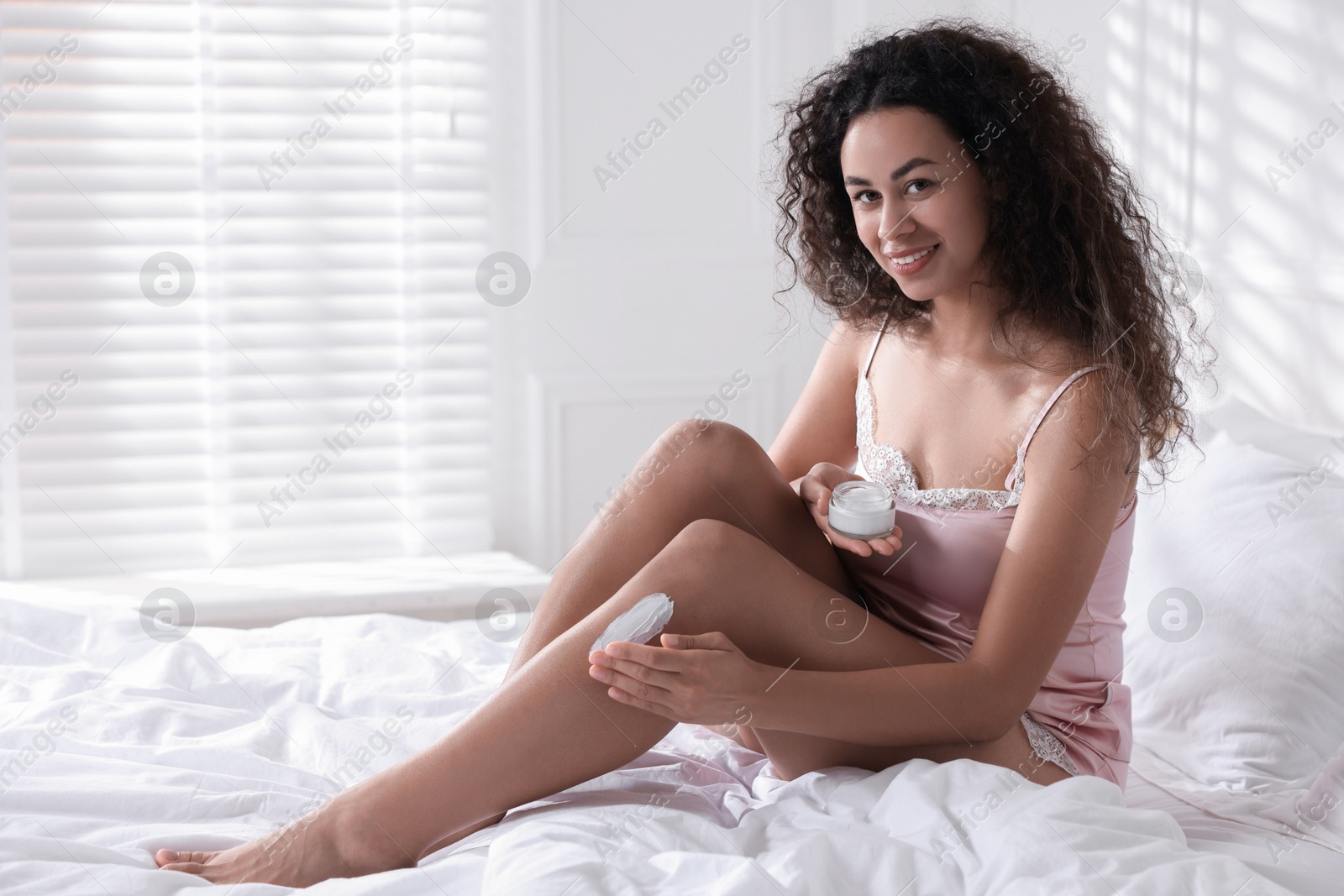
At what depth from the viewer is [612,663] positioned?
116 cm

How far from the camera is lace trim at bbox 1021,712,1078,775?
53.4 inches

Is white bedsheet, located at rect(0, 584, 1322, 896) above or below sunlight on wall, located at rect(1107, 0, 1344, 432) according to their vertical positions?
below

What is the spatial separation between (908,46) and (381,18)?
5.33 ft

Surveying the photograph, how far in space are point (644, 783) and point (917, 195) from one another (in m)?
0.71

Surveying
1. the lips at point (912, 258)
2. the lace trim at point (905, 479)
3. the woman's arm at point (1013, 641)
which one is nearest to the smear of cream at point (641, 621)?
the woman's arm at point (1013, 641)

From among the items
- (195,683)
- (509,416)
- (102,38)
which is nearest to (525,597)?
(509,416)

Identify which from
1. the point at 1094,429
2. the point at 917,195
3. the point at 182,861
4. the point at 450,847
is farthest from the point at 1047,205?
the point at 182,861

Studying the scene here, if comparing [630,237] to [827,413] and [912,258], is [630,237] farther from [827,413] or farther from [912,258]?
[912,258]

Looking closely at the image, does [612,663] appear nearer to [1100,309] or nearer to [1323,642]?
[1100,309]

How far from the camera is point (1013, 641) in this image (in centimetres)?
126

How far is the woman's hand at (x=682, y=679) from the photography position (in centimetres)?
115

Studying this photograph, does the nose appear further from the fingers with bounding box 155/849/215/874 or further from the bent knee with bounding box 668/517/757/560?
the fingers with bounding box 155/849/215/874

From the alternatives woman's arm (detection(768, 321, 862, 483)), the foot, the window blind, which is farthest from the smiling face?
the window blind

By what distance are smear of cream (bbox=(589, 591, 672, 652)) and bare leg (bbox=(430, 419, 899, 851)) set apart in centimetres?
15
